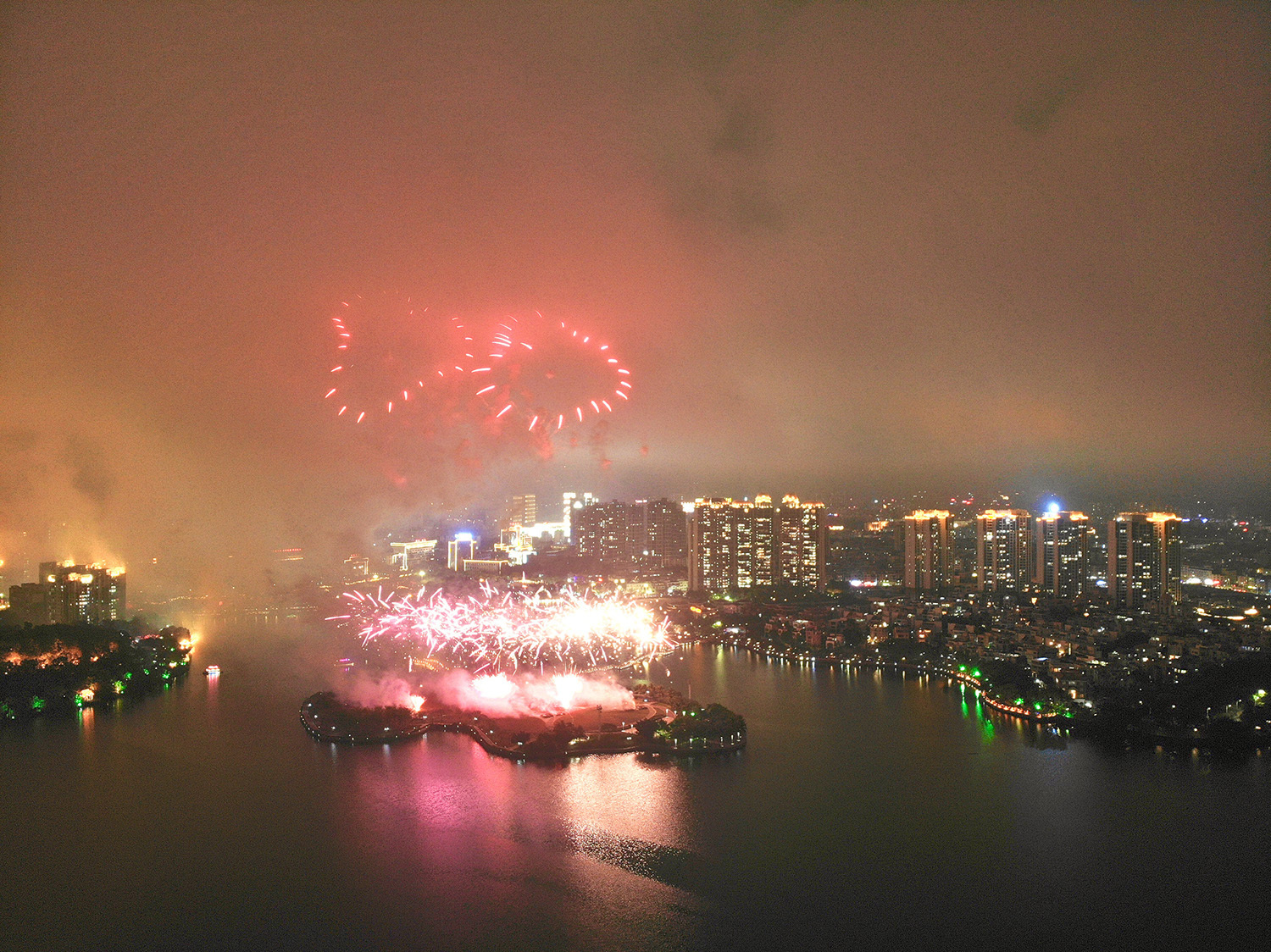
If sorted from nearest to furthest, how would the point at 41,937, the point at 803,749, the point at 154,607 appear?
the point at 41,937, the point at 803,749, the point at 154,607

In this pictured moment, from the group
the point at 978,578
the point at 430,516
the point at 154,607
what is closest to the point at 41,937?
the point at 430,516

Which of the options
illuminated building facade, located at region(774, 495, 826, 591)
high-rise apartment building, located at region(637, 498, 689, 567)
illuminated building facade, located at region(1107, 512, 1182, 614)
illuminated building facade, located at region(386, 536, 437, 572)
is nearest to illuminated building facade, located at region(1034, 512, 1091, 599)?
Answer: illuminated building facade, located at region(1107, 512, 1182, 614)

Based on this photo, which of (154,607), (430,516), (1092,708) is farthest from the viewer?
(154,607)

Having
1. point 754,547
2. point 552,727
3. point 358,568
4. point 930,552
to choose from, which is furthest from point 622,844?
point 930,552

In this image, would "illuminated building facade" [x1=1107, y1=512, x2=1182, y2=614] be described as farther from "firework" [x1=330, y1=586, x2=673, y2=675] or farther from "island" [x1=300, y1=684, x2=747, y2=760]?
"island" [x1=300, y1=684, x2=747, y2=760]

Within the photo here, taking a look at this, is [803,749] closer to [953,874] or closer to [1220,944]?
[953,874]

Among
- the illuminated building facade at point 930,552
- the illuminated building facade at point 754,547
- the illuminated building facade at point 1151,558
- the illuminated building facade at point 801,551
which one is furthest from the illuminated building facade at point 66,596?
the illuminated building facade at point 1151,558
